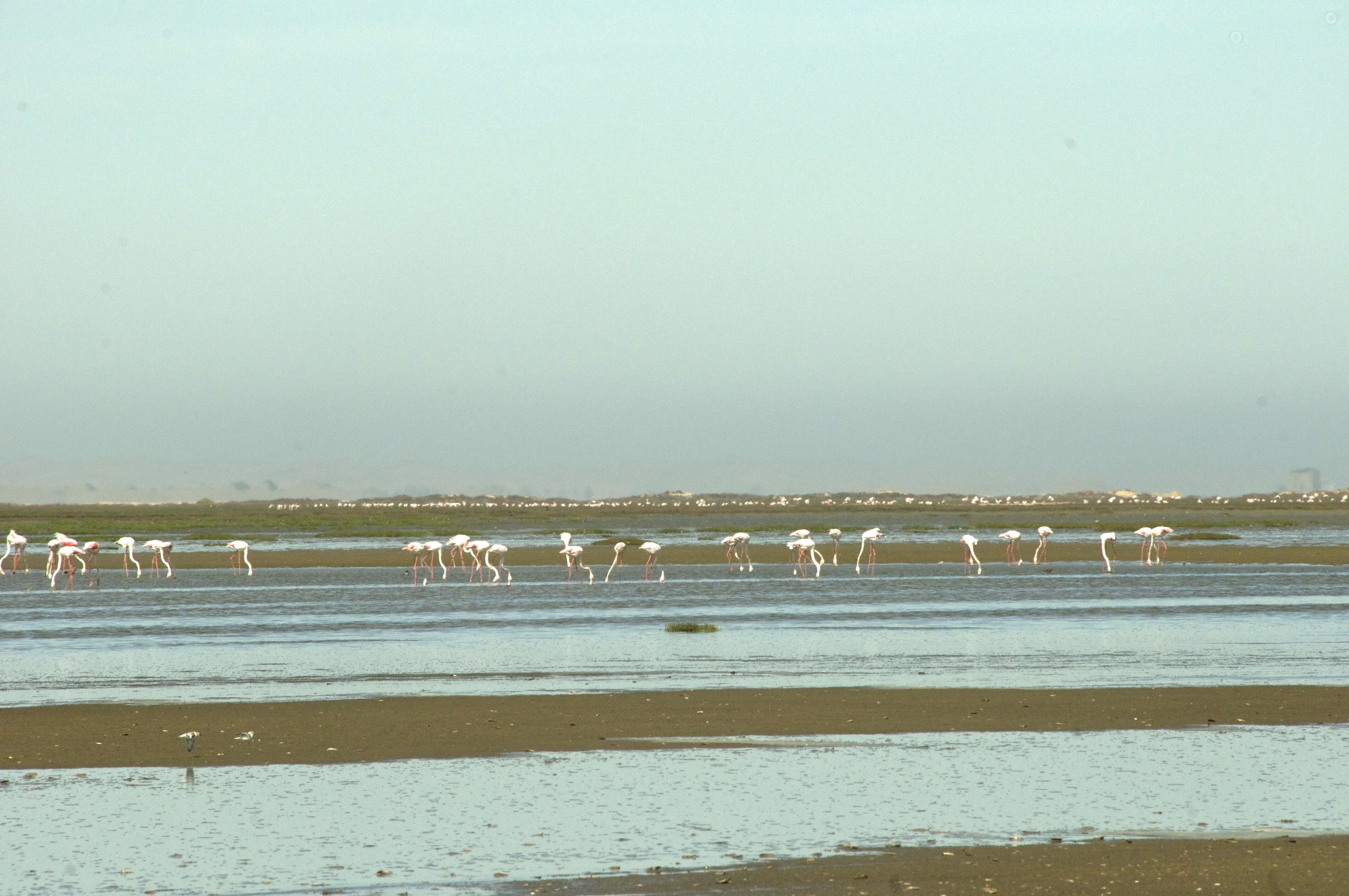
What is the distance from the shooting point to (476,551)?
145 feet

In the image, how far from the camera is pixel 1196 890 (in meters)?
8.38

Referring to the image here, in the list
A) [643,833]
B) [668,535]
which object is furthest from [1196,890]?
[668,535]

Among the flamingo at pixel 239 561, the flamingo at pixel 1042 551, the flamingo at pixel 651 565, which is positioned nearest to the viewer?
the flamingo at pixel 651 565

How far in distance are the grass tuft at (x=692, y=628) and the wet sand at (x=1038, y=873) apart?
1589 centimetres

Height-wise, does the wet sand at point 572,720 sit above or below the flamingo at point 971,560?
below

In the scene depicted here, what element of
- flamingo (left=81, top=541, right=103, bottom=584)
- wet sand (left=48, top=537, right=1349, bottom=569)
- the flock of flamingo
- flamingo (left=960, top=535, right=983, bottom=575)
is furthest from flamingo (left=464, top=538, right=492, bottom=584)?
flamingo (left=960, top=535, right=983, bottom=575)

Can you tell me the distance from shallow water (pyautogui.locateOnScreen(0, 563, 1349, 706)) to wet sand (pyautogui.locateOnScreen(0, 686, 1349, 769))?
94 centimetres

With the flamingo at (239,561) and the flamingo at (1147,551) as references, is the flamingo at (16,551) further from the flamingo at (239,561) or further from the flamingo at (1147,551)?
the flamingo at (1147,551)

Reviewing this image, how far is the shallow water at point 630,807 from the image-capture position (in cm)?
934

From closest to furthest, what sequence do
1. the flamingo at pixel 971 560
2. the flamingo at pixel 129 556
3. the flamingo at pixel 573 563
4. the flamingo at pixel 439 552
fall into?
the flamingo at pixel 573 563
the flamingo at pixel 439 552
the flamingo at pixel 971 560
the flamingo at pixel 129 556

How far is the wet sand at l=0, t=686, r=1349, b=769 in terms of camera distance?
538 inches

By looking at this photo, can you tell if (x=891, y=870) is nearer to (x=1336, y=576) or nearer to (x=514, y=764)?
(x=514, y=764)

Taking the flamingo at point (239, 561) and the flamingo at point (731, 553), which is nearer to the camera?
the flamingo at point (731, 553)

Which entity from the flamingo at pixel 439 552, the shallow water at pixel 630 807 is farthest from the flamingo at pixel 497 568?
the shallow water at pixel 630 807
